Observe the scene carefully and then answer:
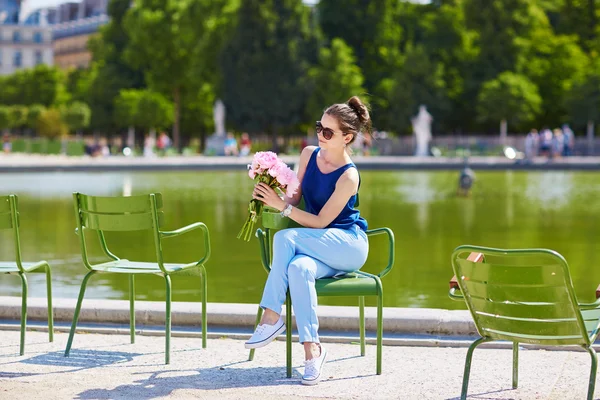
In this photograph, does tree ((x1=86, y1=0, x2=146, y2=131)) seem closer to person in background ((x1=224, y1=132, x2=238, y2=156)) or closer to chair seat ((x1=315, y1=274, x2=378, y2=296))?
person in background ((x1=224, y1=132, x2=238, y2=156))

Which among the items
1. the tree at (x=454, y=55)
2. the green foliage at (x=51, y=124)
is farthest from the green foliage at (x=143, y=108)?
the tree at (x=454, y=55)

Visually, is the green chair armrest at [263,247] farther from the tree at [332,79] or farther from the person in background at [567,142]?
the tree at [332,79]

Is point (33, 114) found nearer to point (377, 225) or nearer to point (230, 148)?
point (230, 148)

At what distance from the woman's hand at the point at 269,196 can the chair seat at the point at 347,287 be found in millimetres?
452

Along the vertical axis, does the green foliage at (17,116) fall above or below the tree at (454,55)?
below

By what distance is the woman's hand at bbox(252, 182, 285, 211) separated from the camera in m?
5.92

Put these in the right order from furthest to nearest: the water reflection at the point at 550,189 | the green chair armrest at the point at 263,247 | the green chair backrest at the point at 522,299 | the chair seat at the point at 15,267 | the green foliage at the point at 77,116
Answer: the green foliage at the point at 77,116, the water reflection at the point at 550,189, the chair seat at the point at 15,267, the green chair armrest at the point at 263,247, the green chair backrest at the point at 522,299

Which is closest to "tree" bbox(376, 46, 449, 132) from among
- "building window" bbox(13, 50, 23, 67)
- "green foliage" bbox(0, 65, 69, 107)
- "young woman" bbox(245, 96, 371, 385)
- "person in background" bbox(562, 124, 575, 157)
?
"person in background" bbox(562, 124, 575, 157)

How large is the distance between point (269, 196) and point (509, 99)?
51649 millimetres

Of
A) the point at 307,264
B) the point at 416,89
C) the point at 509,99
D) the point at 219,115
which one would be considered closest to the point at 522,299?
the point at 307,264

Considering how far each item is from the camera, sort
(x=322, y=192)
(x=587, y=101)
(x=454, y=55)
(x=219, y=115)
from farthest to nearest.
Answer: (x=219, y=115)
(x=454, y=55)
(x=587, y=101)
(x=322, y=192)

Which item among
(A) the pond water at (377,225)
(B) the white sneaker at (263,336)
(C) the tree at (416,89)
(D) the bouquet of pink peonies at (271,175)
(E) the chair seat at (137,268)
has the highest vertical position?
(C) the tree at (416,89)

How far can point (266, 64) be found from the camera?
62969mm

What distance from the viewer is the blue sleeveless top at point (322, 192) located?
6047 millimetres
